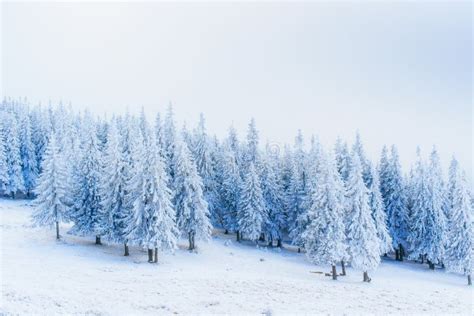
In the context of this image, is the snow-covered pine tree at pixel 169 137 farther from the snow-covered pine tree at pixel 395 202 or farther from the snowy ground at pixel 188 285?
the snow-covered pine tree at pixel 395 202

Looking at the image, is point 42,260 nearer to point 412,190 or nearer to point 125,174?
point 125,174

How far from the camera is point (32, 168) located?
76625mm

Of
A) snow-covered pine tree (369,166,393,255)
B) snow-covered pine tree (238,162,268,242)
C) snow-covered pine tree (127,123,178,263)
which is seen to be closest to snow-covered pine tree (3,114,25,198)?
snow-covered pine tree (127,123,178,263)

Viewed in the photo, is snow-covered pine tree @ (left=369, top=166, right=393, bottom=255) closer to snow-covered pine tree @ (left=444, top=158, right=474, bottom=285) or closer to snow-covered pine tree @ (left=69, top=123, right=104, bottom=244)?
snow-covered pine tree @ (left=444, top=158, right=474, bottom=285)

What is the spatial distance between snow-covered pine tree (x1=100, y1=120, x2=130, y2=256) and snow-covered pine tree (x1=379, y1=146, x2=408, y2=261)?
38.9 metres

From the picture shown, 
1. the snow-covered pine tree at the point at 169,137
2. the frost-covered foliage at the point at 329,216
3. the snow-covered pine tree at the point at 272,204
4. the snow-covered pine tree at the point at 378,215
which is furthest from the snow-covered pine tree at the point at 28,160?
the snow-covered pine tree at the point at 378,215

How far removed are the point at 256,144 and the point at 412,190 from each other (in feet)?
86.1

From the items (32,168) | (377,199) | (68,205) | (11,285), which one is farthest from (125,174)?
(32,168)

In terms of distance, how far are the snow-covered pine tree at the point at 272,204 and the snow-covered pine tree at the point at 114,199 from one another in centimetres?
2303

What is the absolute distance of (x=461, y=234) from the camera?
162 ft

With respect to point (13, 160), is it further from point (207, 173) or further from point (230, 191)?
point (230, 191)

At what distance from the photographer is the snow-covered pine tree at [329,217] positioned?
143ft

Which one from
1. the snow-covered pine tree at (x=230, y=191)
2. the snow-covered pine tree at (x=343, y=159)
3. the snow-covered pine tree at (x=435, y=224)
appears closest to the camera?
the snow-covered pine tree at (x=435, y=224)

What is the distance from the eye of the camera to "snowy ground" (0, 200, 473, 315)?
26.8 meters
